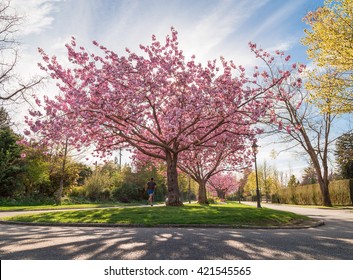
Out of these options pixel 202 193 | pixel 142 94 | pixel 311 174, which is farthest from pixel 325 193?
pixel 311 174

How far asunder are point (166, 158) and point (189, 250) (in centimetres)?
1275

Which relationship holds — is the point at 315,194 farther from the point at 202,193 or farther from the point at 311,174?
the point at 311,174

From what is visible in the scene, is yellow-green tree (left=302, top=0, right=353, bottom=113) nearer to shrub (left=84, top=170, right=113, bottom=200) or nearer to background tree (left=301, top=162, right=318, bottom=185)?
shrub (left=84, top=170, right=113, bottom=200)

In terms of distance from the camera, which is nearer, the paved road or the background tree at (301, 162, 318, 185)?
the paved road

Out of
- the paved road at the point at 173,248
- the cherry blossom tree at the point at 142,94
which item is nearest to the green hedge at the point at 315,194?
the cherry blossom tree at the point at 142,94

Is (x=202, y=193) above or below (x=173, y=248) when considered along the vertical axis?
above

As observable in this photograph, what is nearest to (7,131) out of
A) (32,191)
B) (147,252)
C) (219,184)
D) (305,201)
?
(32,191)

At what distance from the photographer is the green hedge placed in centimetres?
2831

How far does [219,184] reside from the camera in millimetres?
59844

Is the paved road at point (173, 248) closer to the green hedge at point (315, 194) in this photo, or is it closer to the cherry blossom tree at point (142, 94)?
the cherry blossom tree at point (142, 94)

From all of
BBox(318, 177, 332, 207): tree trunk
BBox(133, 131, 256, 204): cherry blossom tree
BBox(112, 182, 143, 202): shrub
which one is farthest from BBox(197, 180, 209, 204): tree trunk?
BBox(112, 182, 143, 202): shrub

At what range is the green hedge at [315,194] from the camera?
2831cm

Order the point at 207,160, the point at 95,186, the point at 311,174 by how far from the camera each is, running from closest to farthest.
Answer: the point at 207,160
the point at 95,186
the point at 311,174

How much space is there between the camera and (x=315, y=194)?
34.6 m
